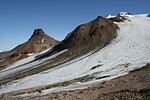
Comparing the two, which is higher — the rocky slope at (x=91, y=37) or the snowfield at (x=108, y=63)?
the rocky slope at (x=91, y=37)

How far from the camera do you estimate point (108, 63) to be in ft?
85.6

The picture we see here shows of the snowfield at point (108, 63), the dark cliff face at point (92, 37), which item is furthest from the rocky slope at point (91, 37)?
the snowfield at point (108, 63)

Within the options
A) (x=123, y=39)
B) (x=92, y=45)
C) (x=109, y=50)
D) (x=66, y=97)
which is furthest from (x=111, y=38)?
(x=66, y=97)

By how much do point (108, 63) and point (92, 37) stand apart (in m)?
21.5

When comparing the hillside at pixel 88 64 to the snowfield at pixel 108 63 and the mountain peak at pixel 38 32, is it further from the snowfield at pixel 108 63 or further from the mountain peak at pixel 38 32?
the mountain peak at pixel 38 32

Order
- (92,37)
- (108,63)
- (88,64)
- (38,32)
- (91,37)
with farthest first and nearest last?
1. (38,32)
2. (91,37)
3. (92,37)
4. (88,64)
5. (108,63)

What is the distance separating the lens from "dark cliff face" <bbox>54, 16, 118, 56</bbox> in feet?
137

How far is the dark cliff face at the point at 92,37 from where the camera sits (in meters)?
41.6

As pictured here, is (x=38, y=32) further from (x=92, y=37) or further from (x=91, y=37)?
(x=92, y=37)

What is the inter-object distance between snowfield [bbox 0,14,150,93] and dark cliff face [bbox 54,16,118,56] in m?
2.79

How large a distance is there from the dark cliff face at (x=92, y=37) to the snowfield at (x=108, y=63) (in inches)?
110

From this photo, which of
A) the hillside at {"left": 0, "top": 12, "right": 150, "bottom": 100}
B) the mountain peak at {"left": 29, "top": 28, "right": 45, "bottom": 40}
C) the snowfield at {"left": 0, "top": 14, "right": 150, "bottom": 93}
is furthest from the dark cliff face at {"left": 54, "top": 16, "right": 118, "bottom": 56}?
the mountain peak at {"left": 29, "top": 28, "right": 45, "bottom": 40}

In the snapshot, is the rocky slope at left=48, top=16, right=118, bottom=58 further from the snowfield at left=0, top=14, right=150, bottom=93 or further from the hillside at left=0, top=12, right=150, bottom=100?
the snowfield at left=0, top=14, right=150, bottom=93

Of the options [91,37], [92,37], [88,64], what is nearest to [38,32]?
[91,37]
